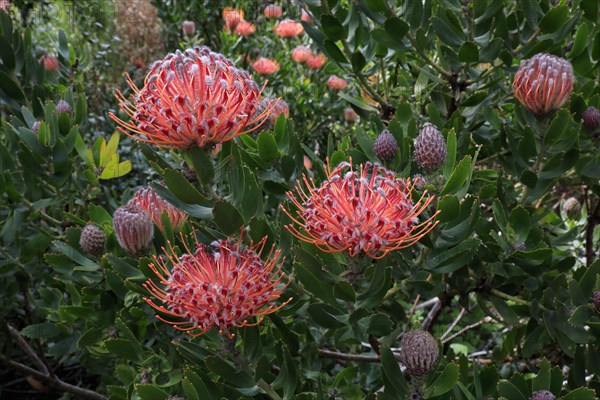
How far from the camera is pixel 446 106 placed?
185 centimetres

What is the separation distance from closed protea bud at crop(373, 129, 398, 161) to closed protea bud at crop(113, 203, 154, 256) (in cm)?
60

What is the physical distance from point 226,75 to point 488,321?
1.80 metres

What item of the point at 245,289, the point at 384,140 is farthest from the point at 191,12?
the point at 245,289

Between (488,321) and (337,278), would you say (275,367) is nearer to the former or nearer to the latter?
(337,278)

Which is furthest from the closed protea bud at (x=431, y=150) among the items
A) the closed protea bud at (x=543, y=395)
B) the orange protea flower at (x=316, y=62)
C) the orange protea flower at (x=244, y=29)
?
the orange protea flower at (x=244, y=29)

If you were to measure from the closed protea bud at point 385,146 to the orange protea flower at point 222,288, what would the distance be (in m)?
0.45

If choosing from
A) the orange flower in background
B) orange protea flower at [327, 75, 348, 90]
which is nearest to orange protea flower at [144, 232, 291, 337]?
orange protea flower at [327, 75, 348, 90]

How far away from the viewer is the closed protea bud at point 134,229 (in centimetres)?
140

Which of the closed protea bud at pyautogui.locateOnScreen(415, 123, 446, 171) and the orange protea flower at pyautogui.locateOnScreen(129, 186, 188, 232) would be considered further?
the orange protea flower at pyautogui.locateOnScreen(129, 186, 188, 232)

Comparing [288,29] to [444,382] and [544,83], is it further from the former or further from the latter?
[444,382]

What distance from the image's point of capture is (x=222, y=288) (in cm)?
111

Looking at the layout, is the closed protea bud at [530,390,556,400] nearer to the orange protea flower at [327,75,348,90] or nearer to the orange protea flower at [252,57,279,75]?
the orange protea flower at [327,75,348,90]

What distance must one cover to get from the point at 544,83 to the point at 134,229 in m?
1.08

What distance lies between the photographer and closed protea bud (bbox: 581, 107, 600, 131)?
1.61 m
